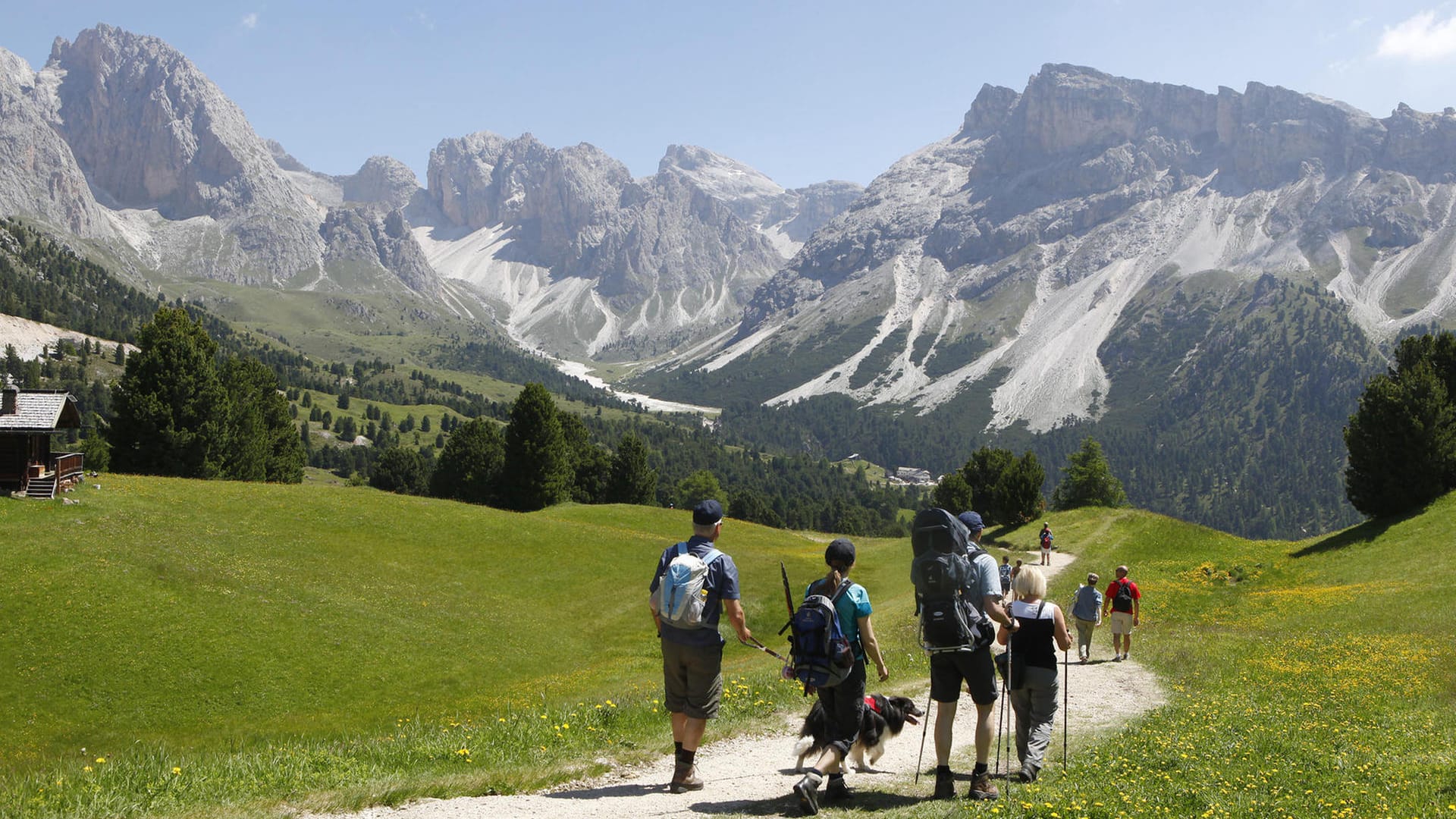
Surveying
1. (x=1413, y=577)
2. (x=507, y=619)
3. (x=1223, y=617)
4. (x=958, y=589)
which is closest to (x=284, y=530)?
(x=507, y=619)

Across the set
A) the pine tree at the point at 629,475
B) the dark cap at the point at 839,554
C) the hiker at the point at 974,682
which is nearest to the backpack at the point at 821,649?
the dark cap at the point at 839,554

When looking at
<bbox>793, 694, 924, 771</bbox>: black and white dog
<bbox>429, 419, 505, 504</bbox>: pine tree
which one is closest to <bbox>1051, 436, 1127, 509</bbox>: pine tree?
<bbox>429, 419, 505, 504</bbox>: pine tree

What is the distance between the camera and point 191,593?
37.3 m

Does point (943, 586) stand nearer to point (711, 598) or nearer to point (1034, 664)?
point (1034, 664)

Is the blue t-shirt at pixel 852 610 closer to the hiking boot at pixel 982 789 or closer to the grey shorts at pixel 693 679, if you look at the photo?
the grey shorts at pixel 693 679

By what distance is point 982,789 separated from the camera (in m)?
12.7

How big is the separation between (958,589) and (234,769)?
11482mm

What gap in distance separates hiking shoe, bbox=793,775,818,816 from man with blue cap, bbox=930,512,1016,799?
2.09 m

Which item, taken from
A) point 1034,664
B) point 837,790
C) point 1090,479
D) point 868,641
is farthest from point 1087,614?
point 1090,479

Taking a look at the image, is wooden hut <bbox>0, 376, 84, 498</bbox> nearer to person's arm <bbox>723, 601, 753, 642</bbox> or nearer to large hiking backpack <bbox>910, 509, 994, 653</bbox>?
person's arm <bbox>723, 601, 753, 642</bbox>

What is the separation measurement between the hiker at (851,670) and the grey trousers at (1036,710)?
2.84m

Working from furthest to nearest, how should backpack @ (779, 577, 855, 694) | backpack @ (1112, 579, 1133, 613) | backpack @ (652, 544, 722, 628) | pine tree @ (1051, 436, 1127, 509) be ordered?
pine tree @ (1051, 436, 1127, 509)
backpack @ (1112, 579, 1133, 613)
backpack @ (652, 544, 722, 628)
backpack @ (779, 577, 855, 694)

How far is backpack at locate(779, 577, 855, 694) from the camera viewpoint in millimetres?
12727

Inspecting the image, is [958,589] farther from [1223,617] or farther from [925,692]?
[1223,617]
